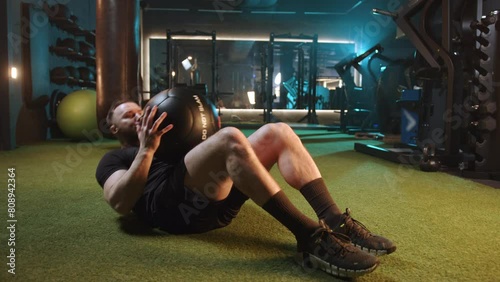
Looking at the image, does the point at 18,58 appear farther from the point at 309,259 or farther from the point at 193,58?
the point at 193,58

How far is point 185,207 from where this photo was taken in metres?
1.48

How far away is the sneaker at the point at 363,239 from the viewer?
1371mm

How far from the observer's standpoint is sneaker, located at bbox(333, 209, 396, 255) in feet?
4.50

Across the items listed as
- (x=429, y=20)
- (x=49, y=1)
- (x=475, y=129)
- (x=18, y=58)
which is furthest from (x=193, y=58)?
(x=475, y=129)

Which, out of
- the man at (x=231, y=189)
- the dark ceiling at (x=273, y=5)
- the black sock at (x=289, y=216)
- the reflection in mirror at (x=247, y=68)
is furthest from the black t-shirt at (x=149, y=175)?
the reflection in mirror at (x=247, y=68)

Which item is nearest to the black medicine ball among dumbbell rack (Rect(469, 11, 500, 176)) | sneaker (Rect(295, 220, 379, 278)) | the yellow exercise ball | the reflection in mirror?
sneaker (Rect(295, 220, 379, 278))

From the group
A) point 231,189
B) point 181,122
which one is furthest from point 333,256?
point 181,122

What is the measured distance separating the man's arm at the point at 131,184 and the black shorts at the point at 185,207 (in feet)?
0.28

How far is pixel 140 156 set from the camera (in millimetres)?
1465

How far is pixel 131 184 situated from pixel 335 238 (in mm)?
716

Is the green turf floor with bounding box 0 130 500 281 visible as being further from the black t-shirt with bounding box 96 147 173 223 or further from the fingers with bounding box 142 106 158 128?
the fingers with bounding box 142 106 158 128

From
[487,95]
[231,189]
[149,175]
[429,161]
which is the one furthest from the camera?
[429,161]

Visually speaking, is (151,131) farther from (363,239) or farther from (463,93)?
(463,93)

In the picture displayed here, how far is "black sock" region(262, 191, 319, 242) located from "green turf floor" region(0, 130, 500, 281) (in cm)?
11
